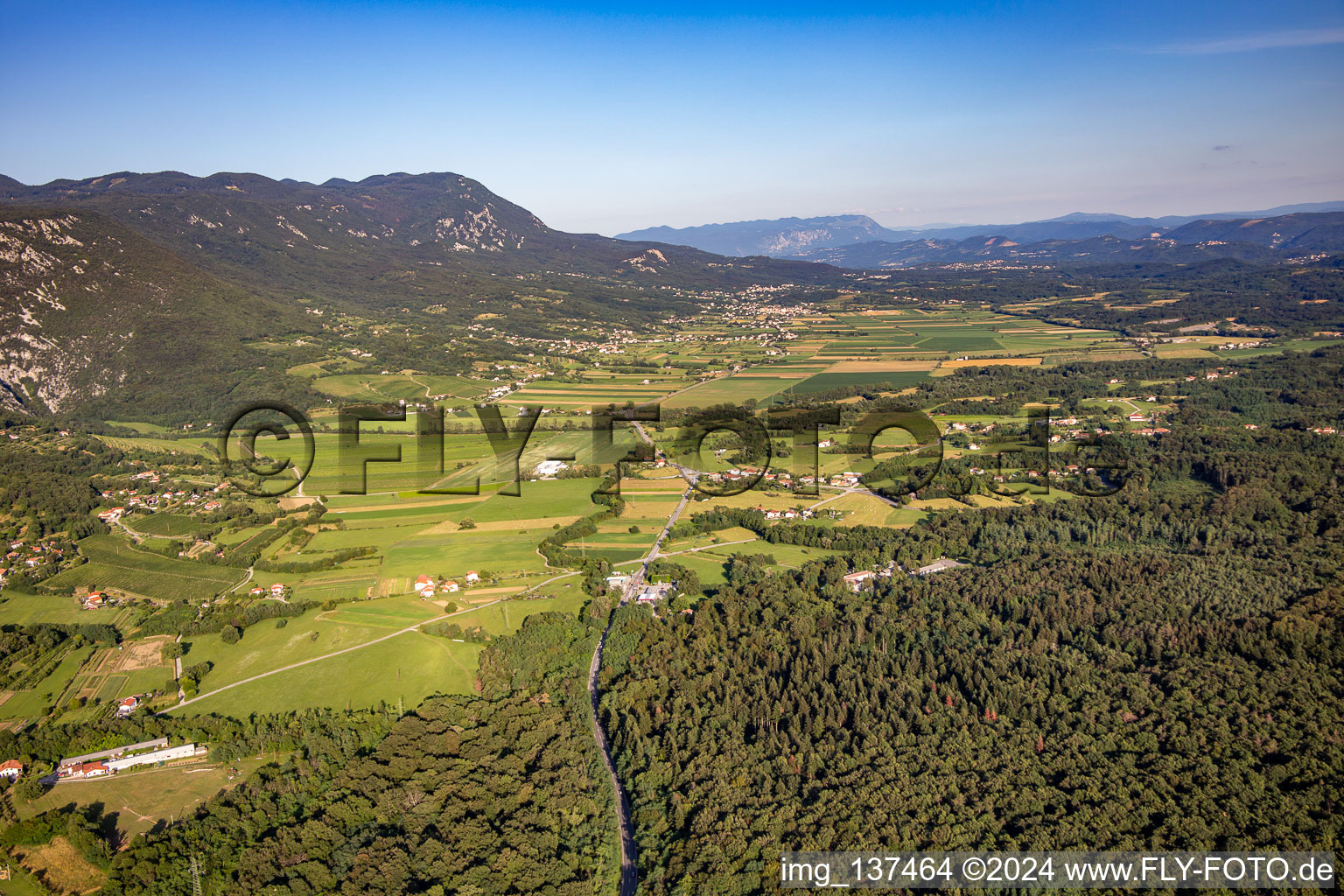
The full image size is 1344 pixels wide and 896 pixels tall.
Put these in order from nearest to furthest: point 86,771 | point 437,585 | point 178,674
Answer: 1. point 86,771
2. point 178,674
3. point 437,585

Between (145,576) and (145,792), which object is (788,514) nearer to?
(145,792)

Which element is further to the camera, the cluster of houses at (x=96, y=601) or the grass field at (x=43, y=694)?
the cluster of houses at (x=96, y=601)

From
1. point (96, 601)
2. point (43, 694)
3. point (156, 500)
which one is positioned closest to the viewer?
point (43, 694)

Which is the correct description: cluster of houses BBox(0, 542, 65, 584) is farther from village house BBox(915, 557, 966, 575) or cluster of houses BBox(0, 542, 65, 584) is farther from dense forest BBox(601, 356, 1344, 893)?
village house BBox(915, 557, 966, 575)

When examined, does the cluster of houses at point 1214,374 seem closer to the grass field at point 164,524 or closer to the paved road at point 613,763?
the paved road at point 613,763

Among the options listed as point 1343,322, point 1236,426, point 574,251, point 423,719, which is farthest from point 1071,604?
point 574,251

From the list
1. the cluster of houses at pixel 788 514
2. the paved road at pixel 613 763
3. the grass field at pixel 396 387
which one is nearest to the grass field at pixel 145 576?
the paved road at pixel 613 763

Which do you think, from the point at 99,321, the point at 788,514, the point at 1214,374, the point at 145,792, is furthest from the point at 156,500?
the point at 1214,374
